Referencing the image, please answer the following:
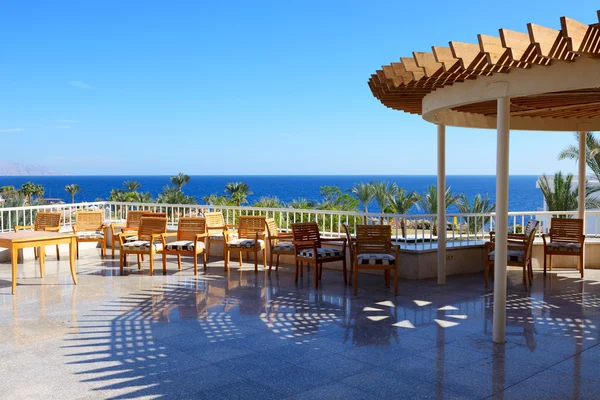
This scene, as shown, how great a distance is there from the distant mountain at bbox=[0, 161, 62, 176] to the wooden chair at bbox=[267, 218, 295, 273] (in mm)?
137902

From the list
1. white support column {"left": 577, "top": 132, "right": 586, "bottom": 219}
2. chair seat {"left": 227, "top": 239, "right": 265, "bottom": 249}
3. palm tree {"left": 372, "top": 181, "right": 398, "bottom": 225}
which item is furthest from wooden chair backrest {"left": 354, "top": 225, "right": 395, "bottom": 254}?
palm tree {"left": 372, "top": 181, "right": 398, "bottom": 225}

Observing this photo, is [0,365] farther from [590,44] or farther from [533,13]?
[533,13]

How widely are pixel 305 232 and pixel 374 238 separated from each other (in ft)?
3.58

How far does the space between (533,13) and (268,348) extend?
1256 inches

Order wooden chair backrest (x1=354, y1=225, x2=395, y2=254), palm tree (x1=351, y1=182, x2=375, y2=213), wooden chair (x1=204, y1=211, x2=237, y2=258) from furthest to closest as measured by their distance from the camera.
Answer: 1. palm tree (x1=351, y1=182, x2=375, y2=213)
2. wooden chair (x1=204, y1=211, x2=237, y2=258)
3. wooden chair backrest (x1=354, y1=225, x2=395, y2=254)

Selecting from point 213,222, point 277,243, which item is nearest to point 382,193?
point 213,222

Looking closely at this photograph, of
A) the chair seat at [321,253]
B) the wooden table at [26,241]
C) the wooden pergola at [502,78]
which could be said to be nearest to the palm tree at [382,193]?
the chair seat at [321,253]

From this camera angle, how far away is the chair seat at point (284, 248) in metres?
8.68

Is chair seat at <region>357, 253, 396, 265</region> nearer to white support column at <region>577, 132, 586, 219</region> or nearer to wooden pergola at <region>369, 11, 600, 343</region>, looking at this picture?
wooden pergola at <region>369, 11, 600, 343</region>

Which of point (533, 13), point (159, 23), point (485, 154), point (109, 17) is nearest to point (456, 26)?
point (533, 13)

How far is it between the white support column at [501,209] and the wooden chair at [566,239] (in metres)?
4.17

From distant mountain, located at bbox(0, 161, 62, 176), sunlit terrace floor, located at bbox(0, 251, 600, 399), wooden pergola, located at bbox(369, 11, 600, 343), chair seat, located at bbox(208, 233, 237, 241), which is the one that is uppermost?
distant mountain, located at bbox(0, 161, 62, 176)

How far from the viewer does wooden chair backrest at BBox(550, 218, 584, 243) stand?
9.18 m

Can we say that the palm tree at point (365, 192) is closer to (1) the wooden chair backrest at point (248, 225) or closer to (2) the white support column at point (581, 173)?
(2) the white support column at point (581, 173)
